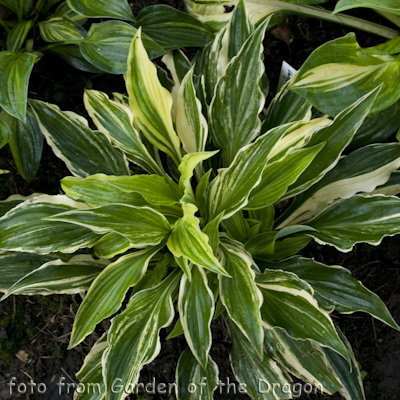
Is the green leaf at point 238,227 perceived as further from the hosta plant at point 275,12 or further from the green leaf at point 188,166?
the hosta plant at point 275,12

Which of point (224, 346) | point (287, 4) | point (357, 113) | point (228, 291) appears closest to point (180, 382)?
point (224, 346)

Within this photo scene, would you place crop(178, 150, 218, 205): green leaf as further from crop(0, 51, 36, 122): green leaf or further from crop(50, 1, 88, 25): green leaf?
crop(50, 1, 88, 25): green leaf

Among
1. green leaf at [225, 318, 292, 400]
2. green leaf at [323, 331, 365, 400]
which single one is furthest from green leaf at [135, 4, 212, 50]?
green leaf at [323, 331, 365, 400]

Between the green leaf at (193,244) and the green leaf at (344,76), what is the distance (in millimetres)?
426

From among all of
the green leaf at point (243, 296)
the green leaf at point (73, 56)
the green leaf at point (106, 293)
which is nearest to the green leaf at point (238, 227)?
the green leaf at point (243, 296)

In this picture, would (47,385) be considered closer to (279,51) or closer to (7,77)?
(7,77)

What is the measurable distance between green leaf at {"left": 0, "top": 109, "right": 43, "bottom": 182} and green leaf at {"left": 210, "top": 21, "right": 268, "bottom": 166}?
0.62m

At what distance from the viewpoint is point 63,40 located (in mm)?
1303

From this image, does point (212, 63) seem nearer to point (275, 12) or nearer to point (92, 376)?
point (275, 12)

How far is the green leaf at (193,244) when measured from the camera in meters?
0.79

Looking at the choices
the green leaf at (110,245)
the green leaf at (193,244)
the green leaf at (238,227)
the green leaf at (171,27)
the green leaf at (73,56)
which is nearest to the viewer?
the green leaf at (193,244)

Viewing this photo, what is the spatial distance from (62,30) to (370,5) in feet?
3.06

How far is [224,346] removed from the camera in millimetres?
1391

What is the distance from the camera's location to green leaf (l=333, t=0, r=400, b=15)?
87 centimetres
